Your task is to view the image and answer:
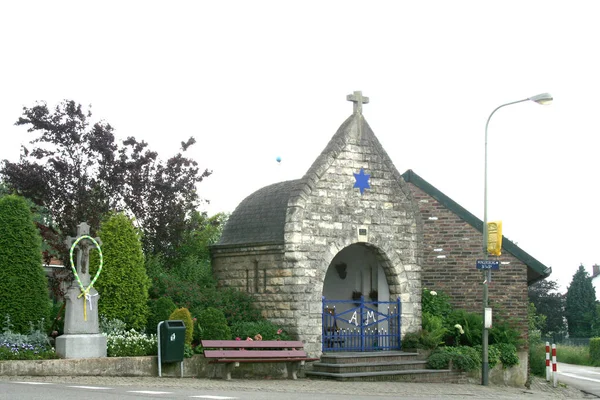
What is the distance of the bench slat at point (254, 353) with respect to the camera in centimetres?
1820

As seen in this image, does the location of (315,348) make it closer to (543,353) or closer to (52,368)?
(52,368)

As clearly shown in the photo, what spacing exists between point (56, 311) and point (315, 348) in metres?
5.94

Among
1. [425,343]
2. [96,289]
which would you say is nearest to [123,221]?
[96,289]

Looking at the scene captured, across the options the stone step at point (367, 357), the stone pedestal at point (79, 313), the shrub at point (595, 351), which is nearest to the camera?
the stone pedestal at point (79, 313)

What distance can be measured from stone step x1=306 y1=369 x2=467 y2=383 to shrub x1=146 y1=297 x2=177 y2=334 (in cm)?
327

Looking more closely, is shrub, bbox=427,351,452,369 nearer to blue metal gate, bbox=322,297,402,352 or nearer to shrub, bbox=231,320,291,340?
blue metal gate, bbox=322,297,402,352

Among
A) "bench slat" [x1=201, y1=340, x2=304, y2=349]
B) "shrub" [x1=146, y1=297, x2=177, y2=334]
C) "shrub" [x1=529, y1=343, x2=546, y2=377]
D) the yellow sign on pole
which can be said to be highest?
the yellow sign on pole

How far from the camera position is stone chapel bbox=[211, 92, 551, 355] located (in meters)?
20.6

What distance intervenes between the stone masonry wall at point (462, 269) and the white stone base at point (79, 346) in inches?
414

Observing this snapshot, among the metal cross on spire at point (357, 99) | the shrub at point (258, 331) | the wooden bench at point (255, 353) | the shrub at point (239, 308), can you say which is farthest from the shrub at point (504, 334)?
the metal cross on spire at point (357, 99)

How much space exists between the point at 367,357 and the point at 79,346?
21.2ft

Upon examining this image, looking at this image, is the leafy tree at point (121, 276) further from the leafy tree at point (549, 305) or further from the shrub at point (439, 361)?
the leafy tree at point (549, 305)

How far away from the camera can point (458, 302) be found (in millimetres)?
24594

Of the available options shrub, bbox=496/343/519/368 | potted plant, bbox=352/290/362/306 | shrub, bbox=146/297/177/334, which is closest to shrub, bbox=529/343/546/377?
shrub, bbox=496/343/519/368
